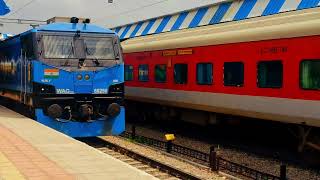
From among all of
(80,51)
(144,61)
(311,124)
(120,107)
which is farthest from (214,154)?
(144,61)

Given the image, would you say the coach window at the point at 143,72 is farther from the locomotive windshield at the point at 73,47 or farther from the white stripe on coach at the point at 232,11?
the locomotive windshield at the point at 73,47

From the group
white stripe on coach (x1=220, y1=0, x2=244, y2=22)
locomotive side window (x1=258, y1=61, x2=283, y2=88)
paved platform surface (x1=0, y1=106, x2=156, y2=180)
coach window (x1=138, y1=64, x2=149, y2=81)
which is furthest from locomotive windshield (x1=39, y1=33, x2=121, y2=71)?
white stripe on coach (x1=220, y1=0, x2=244, y2=22)

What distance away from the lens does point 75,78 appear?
41.2 ft

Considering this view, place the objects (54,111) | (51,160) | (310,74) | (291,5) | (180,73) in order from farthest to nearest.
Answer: (291,5) → (180,73) → (54,111) → (310,74) → (51,160)

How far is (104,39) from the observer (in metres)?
13.3

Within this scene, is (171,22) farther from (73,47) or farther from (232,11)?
(73,47)

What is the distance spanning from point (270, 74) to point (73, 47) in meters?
5.05

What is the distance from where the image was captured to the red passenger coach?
10641mm

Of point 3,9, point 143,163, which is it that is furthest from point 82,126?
point 3,9

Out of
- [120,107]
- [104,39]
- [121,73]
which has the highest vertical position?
[104,39]

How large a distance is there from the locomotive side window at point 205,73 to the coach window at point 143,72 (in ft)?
12.9

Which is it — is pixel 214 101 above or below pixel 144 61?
below

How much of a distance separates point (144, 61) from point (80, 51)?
19.3 feet

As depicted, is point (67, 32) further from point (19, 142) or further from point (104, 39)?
point (19, 142)
